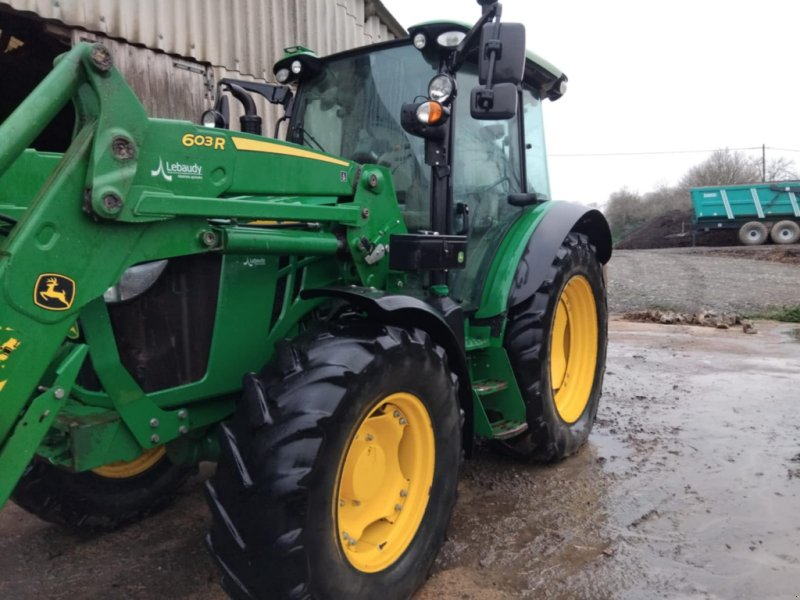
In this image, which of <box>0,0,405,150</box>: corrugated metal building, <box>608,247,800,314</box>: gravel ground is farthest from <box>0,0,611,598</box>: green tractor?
<box>608,247,800,314</box>: gravel ground


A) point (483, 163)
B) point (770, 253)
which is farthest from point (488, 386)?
point (770, 253)

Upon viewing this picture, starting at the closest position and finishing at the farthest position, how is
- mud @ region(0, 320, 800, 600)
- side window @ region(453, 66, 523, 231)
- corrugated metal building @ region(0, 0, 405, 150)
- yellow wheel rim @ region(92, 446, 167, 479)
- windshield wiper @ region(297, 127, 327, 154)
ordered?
mud @ region(0, 320, 800, 600), yellow wheel rim @ region(92, 446, 167, 479), side window @ region(453, 66, 523, 231), windshield wiper @ region(297, 127, 327, 154), corrugated metal building @ region(0, 0, 405, 150)

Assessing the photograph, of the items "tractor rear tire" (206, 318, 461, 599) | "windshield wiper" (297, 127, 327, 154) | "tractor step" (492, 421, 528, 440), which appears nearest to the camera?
"tractor rear tire" (206, 318, 461, 599)

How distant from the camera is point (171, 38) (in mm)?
6234

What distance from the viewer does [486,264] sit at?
3.52 meters

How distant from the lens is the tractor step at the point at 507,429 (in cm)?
319

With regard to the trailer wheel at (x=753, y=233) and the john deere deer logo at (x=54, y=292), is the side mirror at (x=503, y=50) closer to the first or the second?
the john deere deer logo at (x=54, y=292)

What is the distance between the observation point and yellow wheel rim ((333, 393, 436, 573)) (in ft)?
7.47

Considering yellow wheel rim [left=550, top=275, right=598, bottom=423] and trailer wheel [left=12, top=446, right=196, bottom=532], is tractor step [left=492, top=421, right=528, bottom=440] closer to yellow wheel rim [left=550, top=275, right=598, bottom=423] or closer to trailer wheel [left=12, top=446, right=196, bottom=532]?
yellow wheel rim [left=550, top=275, right=598, bottom=423]

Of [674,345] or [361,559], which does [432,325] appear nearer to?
[361,559]

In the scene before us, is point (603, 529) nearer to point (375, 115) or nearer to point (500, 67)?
point (500, 67)

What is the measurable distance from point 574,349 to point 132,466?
2675mm

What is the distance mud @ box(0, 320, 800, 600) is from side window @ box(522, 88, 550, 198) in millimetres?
1667

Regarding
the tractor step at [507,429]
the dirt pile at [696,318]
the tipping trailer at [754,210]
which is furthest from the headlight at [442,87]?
the tipping trailer at [754,210]
